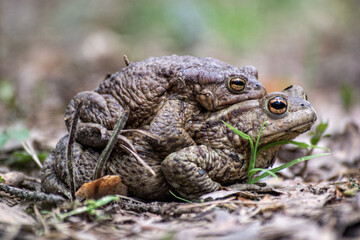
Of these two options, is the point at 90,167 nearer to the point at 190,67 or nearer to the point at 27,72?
the point at 190,67

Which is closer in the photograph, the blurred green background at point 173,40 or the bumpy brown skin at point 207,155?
the bumpy brown skin at point 207,155

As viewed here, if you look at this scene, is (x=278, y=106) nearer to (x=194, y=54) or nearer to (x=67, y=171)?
(x=67, y=171)

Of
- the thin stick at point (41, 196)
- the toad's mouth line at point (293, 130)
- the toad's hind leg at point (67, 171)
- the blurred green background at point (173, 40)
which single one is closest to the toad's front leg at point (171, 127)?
the toad's hind leg at point (67, 171)

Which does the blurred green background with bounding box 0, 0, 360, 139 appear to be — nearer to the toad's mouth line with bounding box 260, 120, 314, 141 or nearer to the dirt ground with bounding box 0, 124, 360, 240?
the toad's mouth line with bounding box 260, 120, 314, 141

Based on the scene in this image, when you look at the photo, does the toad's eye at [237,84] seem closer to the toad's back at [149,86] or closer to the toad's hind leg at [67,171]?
the toad's back at [149,86]

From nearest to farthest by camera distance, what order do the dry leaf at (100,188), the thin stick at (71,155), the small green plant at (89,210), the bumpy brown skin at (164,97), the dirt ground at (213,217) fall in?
the dirt ground at (213,217), the small green plant at (89,210), the thin stick at (71,155), the dry leaf at (100,188), the bumpy brown skin at (164,97)

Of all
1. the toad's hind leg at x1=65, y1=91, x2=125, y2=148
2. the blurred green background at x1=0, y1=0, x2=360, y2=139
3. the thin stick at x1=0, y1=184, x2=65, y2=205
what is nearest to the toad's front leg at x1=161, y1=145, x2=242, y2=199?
the toad's hind leg at x1=65, y1=91, x2=125, y2=148

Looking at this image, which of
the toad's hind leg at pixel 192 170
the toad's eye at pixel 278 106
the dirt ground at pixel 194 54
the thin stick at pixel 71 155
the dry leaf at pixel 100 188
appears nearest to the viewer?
the dirt ground at pixel 194 54

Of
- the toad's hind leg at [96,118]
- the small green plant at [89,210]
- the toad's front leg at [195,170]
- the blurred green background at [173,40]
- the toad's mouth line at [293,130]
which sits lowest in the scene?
the small green plant at [89,210]
